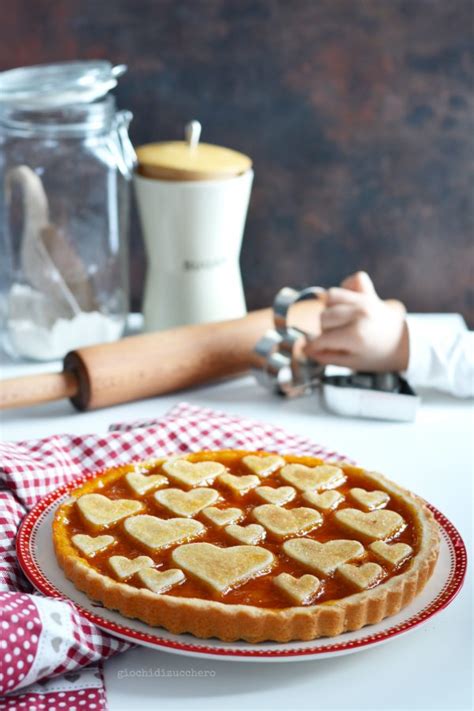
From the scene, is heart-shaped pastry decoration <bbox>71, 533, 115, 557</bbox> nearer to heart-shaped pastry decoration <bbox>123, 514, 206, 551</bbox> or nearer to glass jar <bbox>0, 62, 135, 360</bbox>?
heart-shaped pastry decoration <bbox>123, 514, 206, 551</bbox>

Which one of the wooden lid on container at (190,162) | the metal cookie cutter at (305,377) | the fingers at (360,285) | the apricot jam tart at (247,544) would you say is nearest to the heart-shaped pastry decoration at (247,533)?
the apricot jam tart at (247,544)

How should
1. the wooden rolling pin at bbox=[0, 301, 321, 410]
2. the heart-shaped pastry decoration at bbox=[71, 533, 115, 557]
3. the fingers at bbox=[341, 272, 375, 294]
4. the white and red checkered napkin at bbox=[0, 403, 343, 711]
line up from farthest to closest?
1. the fingers at bbox=[341, 272, 375, 294]
2. the wooden rolling pin at bbox=[0, 301, 321, 410]
3. the heart-shaped pastry decoration at bbox=[71, 533, 115, 557]
4. the white and red checkered napkin at bbox=[0, 403, 343, 711]

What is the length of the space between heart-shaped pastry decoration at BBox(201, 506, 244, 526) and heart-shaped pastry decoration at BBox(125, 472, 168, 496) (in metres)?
0.07

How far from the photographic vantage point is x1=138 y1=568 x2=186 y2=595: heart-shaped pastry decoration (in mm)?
783

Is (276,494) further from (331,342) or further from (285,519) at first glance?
(331,342)

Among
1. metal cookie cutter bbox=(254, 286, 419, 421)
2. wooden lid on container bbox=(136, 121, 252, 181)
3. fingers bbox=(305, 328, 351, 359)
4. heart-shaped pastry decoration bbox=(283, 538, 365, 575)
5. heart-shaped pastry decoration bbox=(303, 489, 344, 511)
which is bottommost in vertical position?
metal cookie cutter bbox=(254, 286, 419, 421)

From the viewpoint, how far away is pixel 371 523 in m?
0.89

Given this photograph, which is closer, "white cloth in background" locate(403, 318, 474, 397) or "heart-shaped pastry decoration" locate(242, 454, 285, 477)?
"heart-shaped pastry decoration" locate(242, 454, 285, 477)

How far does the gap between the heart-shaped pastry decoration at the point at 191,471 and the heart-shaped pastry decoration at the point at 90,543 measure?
121 millimetres

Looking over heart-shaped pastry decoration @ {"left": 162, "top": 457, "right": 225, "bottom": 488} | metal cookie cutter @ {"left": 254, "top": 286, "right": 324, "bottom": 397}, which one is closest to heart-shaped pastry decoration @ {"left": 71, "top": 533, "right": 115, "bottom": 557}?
heart-shaped pastry decoration @ {"left": 162, "top": 457, "right": 225, "bottom": 488}

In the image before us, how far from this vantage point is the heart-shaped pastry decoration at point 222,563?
791 mm

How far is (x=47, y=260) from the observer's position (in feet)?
4.59

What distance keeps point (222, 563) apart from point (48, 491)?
245 mm

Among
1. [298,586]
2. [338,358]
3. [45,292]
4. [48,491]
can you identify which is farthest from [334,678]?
[45,292]
